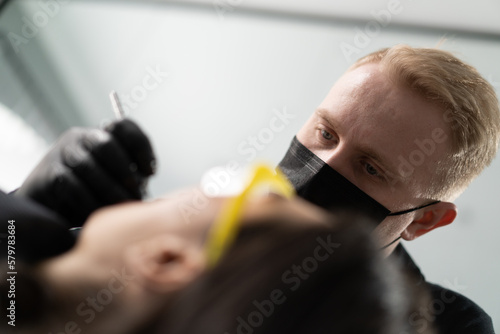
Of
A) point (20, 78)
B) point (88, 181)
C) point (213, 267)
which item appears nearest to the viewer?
point (213, 267)

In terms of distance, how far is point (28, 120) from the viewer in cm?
178

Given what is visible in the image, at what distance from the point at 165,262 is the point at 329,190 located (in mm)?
603

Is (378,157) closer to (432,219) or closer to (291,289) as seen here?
(432,219)

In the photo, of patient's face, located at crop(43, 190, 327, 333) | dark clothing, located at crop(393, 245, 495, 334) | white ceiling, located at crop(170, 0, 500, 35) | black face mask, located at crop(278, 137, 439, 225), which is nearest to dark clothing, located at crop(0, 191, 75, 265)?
patient's face, located at crop(43, 190, 327, 333)

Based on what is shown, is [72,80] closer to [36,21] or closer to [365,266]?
[36,21]

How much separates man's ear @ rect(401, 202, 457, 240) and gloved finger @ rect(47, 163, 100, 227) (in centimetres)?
85

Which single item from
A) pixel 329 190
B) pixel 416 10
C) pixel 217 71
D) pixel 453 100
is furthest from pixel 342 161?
pixel 217 71

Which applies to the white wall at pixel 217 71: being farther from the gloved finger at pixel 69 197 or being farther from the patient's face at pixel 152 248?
the patient's face at pixel 152 248

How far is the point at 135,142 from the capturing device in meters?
0.71

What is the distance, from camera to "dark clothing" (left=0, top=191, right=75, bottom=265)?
0.52m

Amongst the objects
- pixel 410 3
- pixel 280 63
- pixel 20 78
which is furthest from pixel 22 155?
pixel 410 3

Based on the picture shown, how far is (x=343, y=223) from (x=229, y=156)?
1.33 meters

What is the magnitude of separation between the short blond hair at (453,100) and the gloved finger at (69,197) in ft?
2.53

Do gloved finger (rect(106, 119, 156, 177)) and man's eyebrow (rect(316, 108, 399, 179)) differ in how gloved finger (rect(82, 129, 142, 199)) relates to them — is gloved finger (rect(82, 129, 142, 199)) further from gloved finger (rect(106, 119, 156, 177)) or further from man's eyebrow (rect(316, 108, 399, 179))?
man's eyebrow (rect(316, 108, 399, 179))
